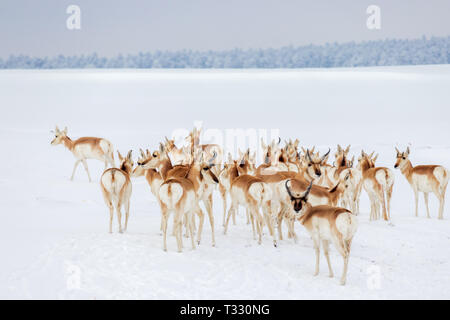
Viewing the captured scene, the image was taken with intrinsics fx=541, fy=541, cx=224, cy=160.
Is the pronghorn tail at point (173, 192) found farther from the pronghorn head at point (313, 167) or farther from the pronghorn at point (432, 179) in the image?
the pronghorn at point (432, 179)

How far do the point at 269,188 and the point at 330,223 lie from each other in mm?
2619

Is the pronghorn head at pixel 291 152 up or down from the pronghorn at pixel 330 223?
up

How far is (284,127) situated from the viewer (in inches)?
1463

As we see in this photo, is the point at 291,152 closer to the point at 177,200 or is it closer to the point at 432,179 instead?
the point at 432,179

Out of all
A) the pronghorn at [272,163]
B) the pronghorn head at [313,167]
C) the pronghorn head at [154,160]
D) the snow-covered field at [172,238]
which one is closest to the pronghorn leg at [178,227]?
the snow-covered field at [172,238]

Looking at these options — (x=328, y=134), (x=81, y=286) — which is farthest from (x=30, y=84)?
(x=81, y=286)

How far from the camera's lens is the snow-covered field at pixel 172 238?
9719mm

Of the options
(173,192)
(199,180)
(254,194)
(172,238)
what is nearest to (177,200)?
(173,192)

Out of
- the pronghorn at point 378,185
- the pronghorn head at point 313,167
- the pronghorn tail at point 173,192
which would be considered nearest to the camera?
the pronghorn tail at point 173,192

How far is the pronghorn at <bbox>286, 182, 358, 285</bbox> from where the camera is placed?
9.71 m

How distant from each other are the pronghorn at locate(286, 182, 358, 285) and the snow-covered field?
733mm

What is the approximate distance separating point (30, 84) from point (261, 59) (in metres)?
34.5

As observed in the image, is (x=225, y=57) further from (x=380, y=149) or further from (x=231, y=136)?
(x=380, y=149)

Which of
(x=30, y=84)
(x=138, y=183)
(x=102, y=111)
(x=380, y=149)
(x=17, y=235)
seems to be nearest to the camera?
(x=17, y=235)
